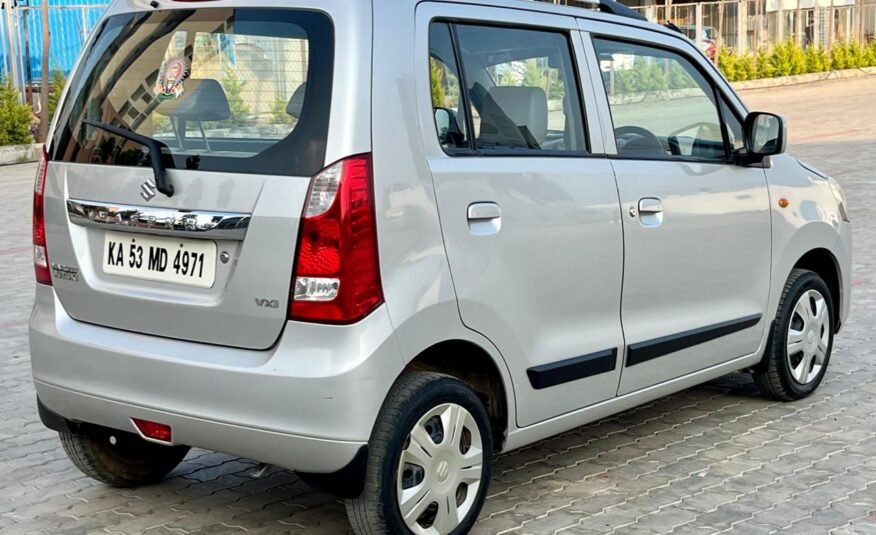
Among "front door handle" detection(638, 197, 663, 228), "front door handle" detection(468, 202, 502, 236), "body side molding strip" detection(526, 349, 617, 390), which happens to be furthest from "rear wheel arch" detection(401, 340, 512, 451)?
"front door handle" detection(638, 197, 663, 228)

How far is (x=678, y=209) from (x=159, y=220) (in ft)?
6.79

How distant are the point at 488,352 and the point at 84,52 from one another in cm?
173

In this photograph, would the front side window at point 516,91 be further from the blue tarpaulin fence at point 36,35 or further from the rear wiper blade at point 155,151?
the blue tarpaulin fence at point 36,35

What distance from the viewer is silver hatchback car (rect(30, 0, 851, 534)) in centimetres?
370

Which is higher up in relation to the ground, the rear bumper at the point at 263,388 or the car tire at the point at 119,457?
the rear bumper at the point at 263,388

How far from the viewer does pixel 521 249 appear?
13.8ft

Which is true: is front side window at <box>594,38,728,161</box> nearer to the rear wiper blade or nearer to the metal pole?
the rear wiper blade

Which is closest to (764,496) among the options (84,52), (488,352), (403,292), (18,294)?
(488,352)

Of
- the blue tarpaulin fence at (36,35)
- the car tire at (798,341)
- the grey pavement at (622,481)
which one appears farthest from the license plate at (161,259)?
the blue tarpaulin fence at (36,35)

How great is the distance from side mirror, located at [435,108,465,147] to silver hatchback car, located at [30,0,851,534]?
1cm

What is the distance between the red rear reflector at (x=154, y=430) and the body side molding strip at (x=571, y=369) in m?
1.21

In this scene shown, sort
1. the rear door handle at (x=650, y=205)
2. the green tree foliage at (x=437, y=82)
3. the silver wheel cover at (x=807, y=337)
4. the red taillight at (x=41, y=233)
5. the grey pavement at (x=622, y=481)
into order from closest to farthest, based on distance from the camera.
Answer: the green tree foliage at (x=437, y=82) < the red taillight at (x=41, y=233) < the grey pavement at (x=622, y=481) < the rear door handle at (x=650, y=205) < the silver wheel cover at (x=807, y=337)

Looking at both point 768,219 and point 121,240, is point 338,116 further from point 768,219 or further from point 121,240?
point 768,219

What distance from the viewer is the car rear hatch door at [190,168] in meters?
3.73
